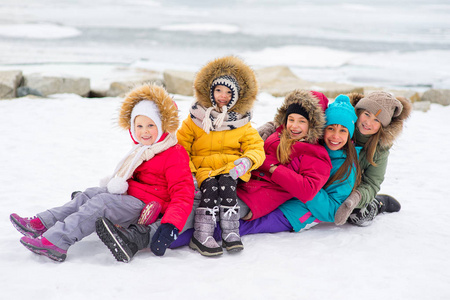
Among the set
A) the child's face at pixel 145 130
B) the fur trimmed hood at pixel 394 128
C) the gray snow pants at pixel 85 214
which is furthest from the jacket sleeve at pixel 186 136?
the fur trimmed hood at pixel 394 128

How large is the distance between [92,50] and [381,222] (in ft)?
46.9

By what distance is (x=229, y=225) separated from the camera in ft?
9.23

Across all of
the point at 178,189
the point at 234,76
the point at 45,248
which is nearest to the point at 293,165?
the point at 234,76

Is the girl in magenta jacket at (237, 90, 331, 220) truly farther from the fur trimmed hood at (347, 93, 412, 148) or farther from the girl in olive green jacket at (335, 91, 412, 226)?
the fur trimmed hood at (347, 93, 412, 148)

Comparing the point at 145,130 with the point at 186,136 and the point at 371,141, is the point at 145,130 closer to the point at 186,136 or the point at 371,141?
the point at 186,136

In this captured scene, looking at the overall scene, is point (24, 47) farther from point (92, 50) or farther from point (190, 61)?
point (190, 61)

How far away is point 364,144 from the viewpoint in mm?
3281

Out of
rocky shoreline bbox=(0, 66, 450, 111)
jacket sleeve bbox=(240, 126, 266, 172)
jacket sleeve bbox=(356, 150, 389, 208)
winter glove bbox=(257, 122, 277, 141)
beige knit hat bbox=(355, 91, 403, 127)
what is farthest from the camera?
rocky shoreline bbox=(0, 66, 450, 111)

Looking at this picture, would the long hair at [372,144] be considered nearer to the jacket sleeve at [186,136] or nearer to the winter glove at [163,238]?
the jacket sleeve at [186,136]

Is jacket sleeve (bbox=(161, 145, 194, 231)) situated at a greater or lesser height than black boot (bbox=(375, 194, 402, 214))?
greater

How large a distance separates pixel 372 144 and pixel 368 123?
169mm

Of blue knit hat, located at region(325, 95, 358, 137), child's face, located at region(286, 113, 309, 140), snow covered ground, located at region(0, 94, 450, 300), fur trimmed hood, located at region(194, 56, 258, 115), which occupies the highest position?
fur trimmed hood, located at region(194, 56, 258, 115)

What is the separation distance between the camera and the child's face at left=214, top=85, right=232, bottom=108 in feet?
9.96

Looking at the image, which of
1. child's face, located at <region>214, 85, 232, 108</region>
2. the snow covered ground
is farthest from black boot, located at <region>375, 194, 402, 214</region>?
child's face, located at <region>214, 85, 232, 108</region>
